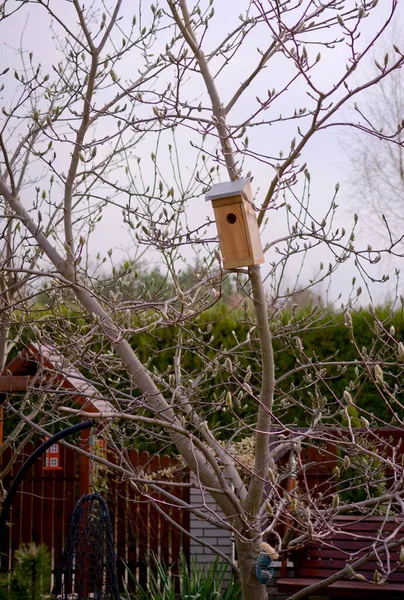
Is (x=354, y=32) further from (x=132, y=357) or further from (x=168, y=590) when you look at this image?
(x=168, y=590)

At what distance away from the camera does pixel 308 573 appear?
552cm

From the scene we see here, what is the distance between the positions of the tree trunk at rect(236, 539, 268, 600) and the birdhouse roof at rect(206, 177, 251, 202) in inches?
77.3

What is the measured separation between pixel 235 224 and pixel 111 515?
174 inches

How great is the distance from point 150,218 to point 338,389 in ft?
15.9

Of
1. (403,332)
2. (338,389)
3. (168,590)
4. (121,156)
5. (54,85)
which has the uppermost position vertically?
(54,85)

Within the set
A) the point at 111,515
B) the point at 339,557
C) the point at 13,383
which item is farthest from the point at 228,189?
the point at 111,515

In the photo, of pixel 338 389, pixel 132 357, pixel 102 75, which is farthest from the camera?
pixel 338 389

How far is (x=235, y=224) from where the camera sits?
3990 millimetres

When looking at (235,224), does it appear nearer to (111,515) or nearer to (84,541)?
(84,541)

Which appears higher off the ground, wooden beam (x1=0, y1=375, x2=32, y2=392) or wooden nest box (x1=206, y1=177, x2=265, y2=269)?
wooden nest box (x1=206, y1=177, x2=265, y2=269)

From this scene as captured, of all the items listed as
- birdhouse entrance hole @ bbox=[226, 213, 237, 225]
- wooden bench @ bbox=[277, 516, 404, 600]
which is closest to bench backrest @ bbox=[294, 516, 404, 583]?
wooden bench @ bbox=[277, 516, 404, 600]

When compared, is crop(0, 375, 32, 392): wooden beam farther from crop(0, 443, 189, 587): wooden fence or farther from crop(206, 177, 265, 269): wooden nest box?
crop(206, 177, 265, 269): wooden nest box

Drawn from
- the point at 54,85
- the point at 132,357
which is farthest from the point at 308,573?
the point at 54,85

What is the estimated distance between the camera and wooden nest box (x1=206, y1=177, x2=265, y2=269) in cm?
392
